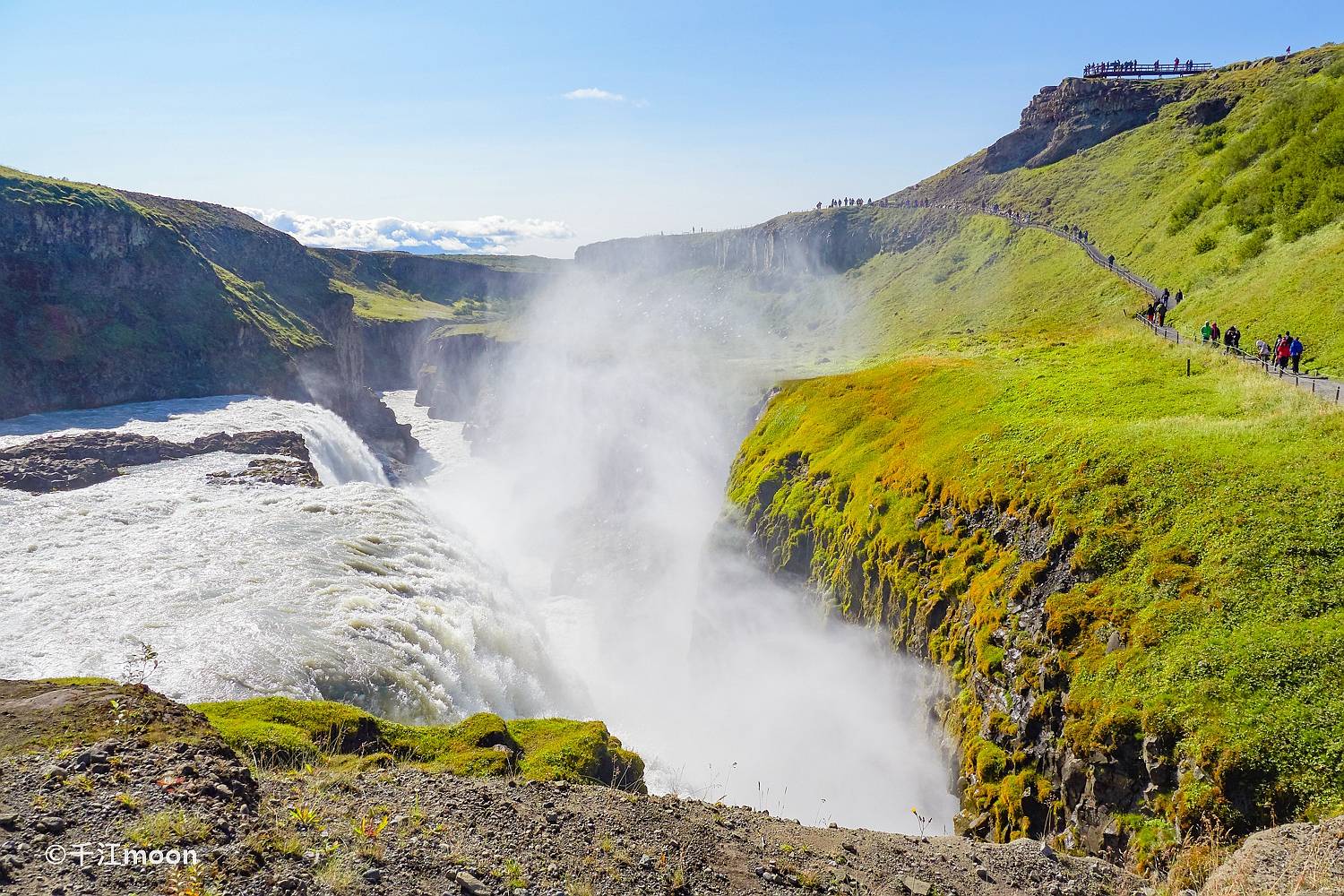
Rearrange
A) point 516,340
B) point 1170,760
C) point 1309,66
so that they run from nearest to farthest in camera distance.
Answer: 1. point 1170,760
2. point 1309,66
3. point 516,340

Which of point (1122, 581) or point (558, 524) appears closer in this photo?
point (1122, 581)

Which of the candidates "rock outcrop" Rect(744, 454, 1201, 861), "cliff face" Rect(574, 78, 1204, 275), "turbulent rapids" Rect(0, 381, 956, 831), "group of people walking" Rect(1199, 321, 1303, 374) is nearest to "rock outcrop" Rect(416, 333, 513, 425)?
"cliff face" Rect(574, 78, 1204, 275)

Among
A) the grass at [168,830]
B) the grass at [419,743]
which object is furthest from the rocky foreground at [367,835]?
the grass at [419,743]

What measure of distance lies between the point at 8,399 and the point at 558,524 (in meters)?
55.3

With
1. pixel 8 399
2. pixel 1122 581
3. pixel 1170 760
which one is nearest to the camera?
pixel 1170 760

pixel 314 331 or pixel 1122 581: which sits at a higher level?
pixel 314 331

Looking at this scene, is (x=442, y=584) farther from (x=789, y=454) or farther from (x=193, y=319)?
(x=193, y=319)

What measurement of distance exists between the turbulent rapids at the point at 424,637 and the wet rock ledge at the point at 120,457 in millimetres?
1854

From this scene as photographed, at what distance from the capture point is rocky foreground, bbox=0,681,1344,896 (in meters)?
9.12

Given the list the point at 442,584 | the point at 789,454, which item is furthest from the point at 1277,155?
the point at 442,584

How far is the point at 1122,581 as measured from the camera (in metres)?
19.6

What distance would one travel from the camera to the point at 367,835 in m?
10.7

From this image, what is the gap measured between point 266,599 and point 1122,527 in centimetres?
3255

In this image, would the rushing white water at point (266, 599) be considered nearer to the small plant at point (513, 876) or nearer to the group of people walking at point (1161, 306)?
the small plant at point (513, 876)
